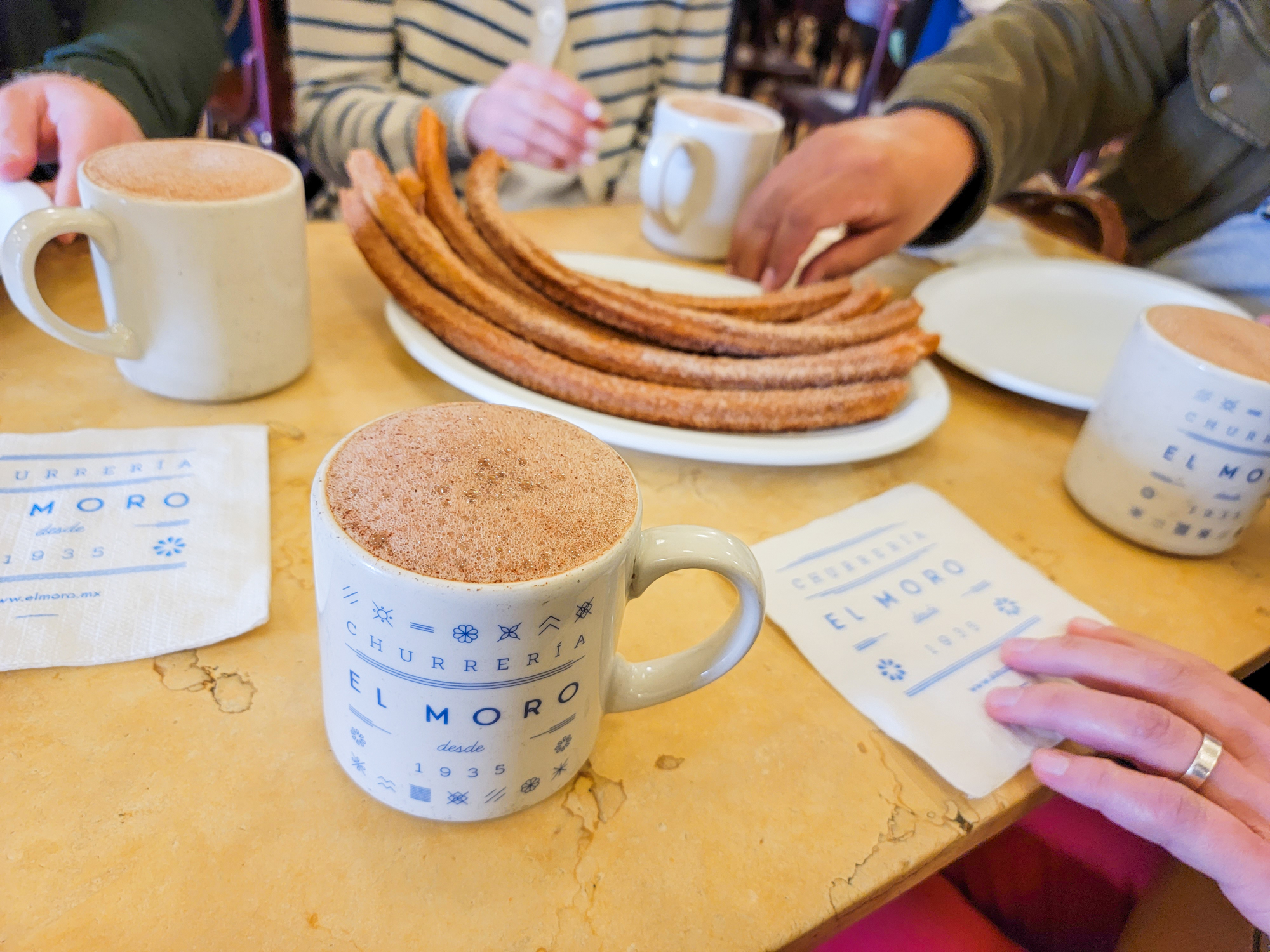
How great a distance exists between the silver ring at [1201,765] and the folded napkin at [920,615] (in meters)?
0.06

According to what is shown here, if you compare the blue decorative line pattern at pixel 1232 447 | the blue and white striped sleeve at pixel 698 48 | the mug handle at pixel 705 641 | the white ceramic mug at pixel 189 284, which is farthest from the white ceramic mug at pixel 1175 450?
the blue and white striped sleeve at pixel 698 48

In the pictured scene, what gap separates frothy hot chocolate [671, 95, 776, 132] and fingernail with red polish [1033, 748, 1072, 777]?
2.22 ft

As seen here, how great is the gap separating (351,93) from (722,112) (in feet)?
1.58

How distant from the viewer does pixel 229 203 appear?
1.44ft

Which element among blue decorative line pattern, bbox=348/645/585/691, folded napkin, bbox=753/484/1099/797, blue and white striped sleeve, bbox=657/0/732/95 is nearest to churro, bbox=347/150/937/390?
folded napkin, bbox=753/484/1099/797

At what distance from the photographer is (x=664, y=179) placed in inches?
30.4

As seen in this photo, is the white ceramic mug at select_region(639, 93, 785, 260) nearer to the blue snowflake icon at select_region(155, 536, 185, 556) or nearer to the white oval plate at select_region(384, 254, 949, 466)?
the white oval plate at select_region(384, 254, 949, 466)

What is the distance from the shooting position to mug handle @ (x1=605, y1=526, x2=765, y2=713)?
275 millimetres

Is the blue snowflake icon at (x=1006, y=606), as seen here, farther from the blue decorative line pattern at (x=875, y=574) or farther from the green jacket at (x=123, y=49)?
the green jacket at (x=123, y=49)

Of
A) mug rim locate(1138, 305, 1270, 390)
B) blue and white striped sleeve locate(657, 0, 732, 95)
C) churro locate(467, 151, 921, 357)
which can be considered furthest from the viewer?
blue and white striped sleeve locate(657, 0, 732, 95)

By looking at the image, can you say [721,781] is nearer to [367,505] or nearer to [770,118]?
[367,505]

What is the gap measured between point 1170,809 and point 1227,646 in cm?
17

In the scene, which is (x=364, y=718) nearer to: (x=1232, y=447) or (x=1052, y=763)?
(x=1052, y=763)

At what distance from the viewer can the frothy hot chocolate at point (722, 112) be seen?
2.72 feet
